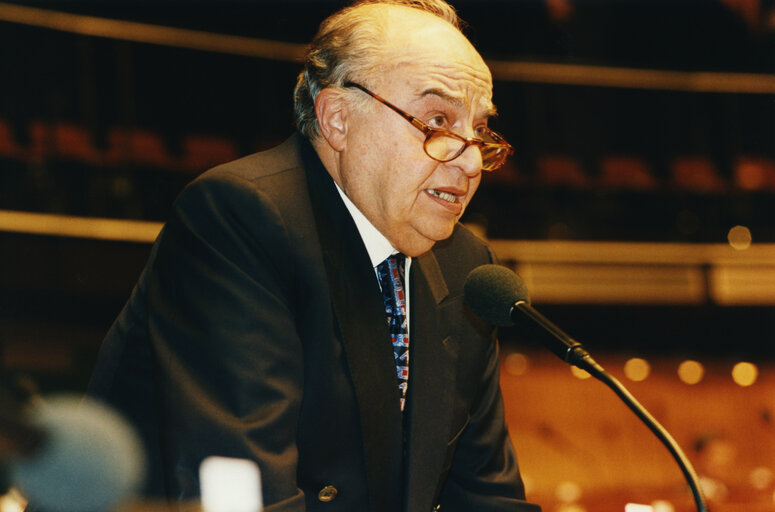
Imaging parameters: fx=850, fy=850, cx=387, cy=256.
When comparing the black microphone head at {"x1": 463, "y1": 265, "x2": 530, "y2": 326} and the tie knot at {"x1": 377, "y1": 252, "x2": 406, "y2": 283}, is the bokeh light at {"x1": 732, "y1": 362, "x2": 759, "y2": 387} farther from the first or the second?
the black microphone head at {"x1": 463, "y1": 265, "x2": 530, "y2": 326}

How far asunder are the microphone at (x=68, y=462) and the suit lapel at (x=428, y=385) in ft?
1.61

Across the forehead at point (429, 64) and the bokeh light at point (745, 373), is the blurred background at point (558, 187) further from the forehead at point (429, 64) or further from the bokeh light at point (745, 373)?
the forehead at point (429, 64)

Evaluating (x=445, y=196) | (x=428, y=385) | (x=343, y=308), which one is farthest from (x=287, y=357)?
(x=445, y=196)

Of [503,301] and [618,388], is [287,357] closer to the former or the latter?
[503,301]

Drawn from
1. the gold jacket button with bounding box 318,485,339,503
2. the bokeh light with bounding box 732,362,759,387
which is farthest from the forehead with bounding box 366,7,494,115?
the bokeh light with bounding box 732,362,759,387

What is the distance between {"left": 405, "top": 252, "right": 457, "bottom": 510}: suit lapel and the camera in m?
1.50

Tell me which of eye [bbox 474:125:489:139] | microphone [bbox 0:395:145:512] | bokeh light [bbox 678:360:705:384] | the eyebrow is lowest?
microphone [bbox 0:395:145:512]

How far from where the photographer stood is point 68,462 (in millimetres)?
947

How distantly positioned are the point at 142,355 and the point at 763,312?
473 centimetres

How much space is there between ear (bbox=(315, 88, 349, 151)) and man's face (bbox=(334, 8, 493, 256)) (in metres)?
0.02

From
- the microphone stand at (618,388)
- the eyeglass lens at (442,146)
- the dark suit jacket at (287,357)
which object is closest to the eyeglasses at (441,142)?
the eyeglass lens at (442,146)

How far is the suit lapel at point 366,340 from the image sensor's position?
144cm

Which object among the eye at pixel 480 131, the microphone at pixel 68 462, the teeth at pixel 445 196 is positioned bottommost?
the microphone at pixel 68 462

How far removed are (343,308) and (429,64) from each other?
0.49 m
